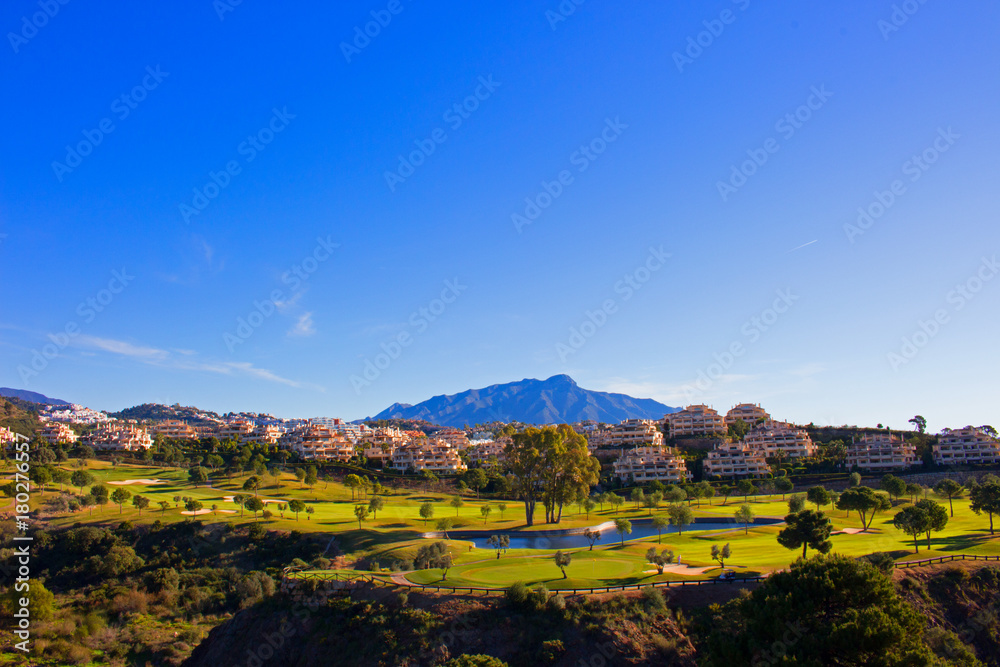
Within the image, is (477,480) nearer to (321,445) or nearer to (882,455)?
(321,445)

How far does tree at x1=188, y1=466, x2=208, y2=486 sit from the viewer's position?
84519mm

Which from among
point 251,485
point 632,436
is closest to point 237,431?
point 251,485

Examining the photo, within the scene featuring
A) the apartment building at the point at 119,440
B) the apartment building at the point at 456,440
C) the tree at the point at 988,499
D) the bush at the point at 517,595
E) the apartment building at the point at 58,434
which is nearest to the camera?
the bush at the point at 517,595

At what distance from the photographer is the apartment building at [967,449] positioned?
91438 mm

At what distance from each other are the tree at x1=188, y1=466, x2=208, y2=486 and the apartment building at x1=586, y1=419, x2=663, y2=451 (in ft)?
218

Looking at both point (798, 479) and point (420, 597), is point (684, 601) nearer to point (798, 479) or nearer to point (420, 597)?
point (420, 597)

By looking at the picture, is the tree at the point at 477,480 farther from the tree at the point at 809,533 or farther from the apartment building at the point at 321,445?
the tree at the point at 809,533

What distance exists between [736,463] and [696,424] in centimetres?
3058

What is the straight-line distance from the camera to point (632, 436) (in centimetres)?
12175

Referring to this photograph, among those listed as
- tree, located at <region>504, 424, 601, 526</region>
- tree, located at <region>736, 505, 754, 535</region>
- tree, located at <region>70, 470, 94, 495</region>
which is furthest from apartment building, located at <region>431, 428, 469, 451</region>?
tree, located at <region>736, 505, 754, 535</region>

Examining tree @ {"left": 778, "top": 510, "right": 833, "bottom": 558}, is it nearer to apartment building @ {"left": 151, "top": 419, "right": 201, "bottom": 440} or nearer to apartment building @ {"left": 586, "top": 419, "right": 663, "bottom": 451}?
apartment building @ {"left": 586, "top": 419, "right": 663, "bottom": 451}

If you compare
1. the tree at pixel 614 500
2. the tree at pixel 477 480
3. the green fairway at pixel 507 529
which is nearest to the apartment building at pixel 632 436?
the tree at pixel 477 480

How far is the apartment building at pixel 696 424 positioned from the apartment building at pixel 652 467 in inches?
1051

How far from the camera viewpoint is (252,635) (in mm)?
34312
